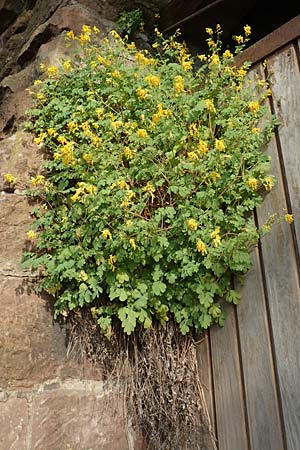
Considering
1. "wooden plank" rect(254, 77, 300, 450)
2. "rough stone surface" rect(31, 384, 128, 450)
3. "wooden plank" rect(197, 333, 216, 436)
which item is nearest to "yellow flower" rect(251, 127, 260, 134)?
"wooden plank" rect(254, 77, 300, 450)

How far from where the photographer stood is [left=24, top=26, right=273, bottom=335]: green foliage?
1.84 metres

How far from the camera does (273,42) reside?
2.16m

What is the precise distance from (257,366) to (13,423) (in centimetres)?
88

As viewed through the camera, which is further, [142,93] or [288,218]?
[142,93]

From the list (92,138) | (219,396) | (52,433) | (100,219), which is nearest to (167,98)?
(92,138)

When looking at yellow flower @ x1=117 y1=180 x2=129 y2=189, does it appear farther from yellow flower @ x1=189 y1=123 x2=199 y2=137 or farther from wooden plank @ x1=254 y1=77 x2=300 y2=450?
wooden plank @ x1=254 y1=77 x2=300 y2=450

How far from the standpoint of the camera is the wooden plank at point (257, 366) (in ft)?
5.64

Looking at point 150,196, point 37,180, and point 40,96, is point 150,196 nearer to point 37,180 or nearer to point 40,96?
point 37,180

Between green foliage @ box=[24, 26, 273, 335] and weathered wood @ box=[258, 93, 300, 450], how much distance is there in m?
0.07

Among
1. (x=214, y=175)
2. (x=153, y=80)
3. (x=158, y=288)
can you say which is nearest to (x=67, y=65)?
(x=153, y=80)

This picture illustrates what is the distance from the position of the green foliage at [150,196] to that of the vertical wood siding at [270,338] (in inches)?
2.6

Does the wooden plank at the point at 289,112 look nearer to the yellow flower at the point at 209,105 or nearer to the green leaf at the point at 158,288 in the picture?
the yellow flower at the point at 209,105

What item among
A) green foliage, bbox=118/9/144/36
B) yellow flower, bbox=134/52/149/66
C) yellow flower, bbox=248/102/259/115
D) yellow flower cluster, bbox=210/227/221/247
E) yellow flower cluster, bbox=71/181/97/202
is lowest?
yellow flower cluster, bbox=210/227/221/247

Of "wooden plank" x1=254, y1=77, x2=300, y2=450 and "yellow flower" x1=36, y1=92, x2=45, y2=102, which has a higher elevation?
"yellow flower" x1=36, y1=92, x2=45, y2=102
